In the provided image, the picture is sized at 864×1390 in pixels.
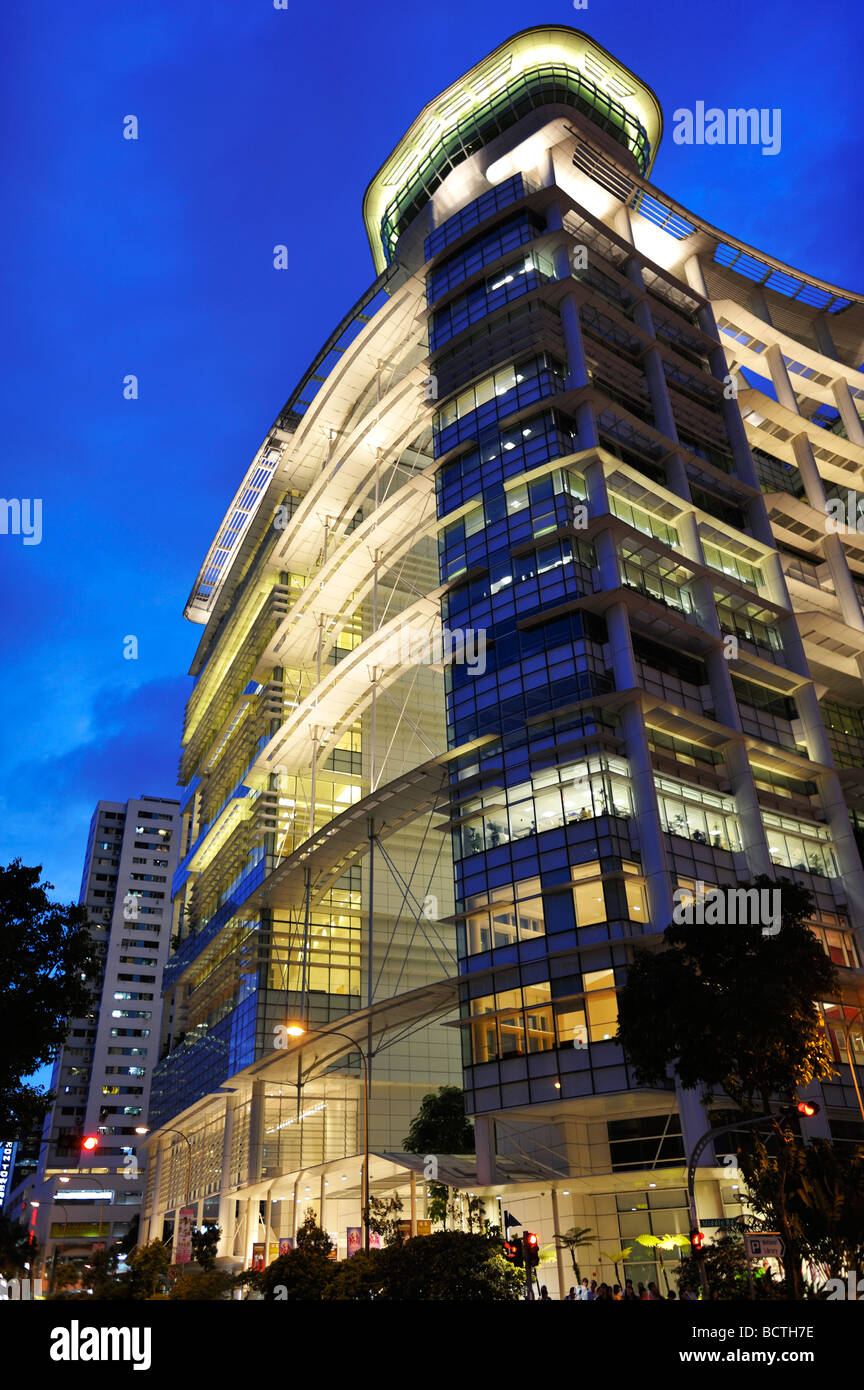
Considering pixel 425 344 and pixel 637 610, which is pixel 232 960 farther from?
pixel 425 344

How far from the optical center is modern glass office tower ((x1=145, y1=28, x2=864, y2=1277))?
44.1 m

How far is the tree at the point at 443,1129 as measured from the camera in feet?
184

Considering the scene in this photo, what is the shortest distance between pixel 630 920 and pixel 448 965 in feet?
Answer: 97.2

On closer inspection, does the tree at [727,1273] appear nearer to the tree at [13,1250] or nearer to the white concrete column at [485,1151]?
the white concrete column at [485,1151]

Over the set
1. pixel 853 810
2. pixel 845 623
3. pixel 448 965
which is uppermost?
pixel 845 623

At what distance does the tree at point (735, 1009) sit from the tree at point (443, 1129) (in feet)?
104

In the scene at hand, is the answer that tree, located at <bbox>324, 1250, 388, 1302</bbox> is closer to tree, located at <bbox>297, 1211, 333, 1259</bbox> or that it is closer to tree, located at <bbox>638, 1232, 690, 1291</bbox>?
tree, located at <bbox>297, 1211, 333, 1259</bbox>

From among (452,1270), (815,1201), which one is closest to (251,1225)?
(452,1270)

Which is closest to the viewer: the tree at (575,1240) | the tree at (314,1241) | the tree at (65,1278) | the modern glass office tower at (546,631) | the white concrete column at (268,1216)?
the tree at (314,1241)

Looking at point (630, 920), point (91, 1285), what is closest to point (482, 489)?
point (630, 920)

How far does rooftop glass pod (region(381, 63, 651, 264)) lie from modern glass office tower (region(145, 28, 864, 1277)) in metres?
0.24

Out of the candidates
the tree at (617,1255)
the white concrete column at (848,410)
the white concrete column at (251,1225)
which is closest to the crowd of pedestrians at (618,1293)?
the tree at (617,1255)

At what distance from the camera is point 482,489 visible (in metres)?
55.5

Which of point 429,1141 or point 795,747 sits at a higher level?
point 795,747
